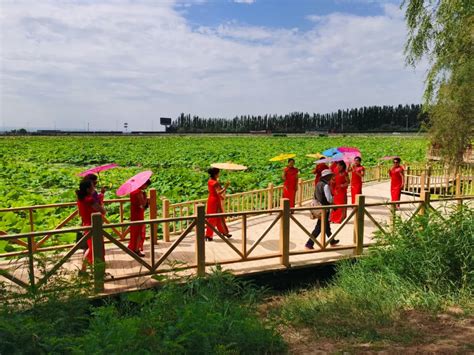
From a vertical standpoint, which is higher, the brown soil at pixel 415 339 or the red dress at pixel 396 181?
the red dress at pixel 396 181

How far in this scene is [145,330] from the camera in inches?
156

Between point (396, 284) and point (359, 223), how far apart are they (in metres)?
1.41

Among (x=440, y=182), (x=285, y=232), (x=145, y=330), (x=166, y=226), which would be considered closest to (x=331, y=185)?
(x=285, y=232)

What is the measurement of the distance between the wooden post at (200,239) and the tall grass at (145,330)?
80cm

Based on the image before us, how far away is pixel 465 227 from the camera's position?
6.71 meters

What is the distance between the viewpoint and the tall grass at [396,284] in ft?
16.7

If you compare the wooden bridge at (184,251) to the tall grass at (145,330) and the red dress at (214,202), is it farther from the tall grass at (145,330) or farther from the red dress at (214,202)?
the tall grass at (145,330)

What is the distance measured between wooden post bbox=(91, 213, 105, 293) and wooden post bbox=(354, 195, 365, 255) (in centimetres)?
454

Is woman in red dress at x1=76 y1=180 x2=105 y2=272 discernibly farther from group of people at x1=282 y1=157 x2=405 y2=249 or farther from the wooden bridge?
group of people at x1=282 y1=157 x2=405 y2=249

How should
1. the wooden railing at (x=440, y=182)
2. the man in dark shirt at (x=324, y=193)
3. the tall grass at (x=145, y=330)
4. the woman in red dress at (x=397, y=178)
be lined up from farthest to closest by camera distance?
the wooden railing at (x=440, y=182)
the woman in red dress at (x=397, y=178)
the man in dark shirt at (x=324, y=193)
the tall grass at (x=145, y=330)

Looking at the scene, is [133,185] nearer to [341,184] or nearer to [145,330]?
[145,330]

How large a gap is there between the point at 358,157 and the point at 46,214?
9519mm

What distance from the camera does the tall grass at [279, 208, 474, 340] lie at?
510 cm

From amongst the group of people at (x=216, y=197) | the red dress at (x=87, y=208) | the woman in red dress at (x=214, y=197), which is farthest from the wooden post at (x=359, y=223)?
the red dress at (x=87, y=208)
